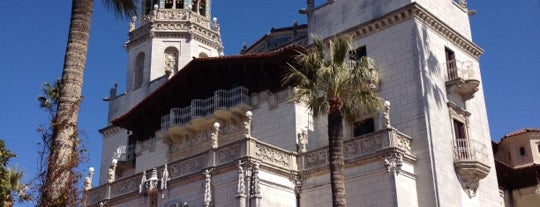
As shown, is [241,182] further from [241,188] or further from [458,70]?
[458,70]

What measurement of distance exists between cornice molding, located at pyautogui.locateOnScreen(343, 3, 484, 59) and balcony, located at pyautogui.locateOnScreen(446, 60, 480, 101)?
1324 mm

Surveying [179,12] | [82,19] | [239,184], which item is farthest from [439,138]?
[179,12]

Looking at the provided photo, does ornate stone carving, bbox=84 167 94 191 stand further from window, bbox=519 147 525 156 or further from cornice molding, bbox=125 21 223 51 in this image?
window, bbox=519 147 525 156

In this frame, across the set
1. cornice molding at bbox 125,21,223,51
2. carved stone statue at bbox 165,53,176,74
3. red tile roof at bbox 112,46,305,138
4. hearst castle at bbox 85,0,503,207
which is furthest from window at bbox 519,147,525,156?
carved stone statue at bbox 165,53,176,74

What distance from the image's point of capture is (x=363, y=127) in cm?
2673

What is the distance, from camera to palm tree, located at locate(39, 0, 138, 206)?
13.4 m

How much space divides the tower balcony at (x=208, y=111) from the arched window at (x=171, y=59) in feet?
25.4

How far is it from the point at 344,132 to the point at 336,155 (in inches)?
269

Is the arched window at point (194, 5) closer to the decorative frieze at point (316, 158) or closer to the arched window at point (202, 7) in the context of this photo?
the arched window at point (202, 7)

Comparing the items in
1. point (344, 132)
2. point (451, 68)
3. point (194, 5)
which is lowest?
point (344, 132)

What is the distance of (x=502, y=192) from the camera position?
3784cm

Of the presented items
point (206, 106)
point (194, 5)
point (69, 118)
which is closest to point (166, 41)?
point (194, 5)

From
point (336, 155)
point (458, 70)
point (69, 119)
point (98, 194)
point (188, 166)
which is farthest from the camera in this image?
point (98, 194)

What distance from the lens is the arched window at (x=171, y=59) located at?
135 ft
